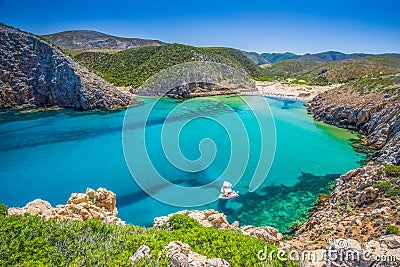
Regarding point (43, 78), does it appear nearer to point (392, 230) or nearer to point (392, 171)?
point (392, 171)

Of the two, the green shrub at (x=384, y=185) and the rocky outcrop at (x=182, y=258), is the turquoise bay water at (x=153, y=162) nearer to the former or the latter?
the green shrub at (x=384, y=185)

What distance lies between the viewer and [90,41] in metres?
168

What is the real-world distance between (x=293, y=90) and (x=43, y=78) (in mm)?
69939

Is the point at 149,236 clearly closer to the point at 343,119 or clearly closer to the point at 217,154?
the point at 217,154

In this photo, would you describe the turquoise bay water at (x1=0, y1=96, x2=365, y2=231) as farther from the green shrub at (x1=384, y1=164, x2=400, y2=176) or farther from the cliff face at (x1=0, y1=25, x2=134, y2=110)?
the cliff face at (x1=0, y1=25, x2=134, y2=110)

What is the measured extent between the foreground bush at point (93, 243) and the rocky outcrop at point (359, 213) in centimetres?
484

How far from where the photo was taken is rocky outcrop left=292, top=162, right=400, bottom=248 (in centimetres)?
1152

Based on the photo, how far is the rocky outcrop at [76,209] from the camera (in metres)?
11.5

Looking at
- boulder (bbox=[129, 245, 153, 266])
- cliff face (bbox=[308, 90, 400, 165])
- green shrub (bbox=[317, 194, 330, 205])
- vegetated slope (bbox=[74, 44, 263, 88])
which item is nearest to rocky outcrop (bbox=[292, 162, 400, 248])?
green shrub (bbox=[317, 194, 330, 205])

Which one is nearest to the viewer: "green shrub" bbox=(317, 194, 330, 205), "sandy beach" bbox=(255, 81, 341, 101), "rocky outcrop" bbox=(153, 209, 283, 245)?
"rocky outcrop" bbox=(153, 209, 283, 245)

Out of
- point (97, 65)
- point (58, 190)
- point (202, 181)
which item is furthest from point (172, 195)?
point (97, 65)

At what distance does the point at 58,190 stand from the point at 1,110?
1652 inches

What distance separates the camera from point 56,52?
56.6m

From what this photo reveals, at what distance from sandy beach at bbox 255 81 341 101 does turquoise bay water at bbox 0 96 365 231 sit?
29.8 m
